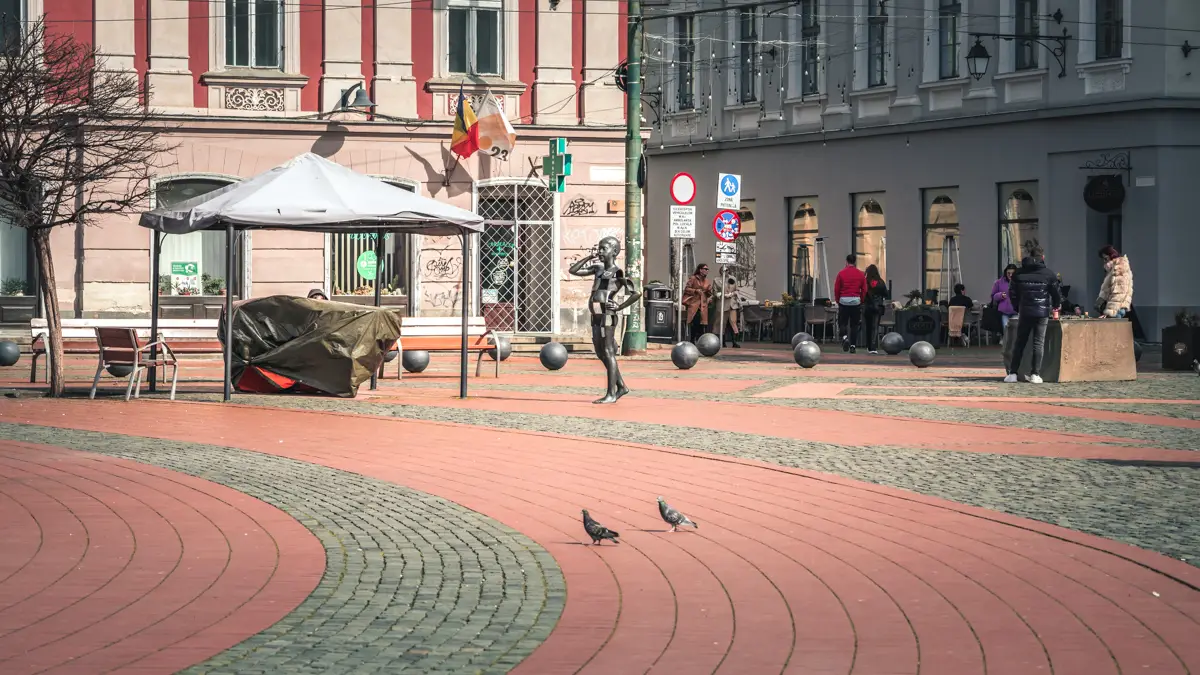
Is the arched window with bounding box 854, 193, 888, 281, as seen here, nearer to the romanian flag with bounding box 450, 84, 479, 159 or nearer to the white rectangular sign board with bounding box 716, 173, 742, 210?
the white rectangular sign board with bounding box 716, 173, 742, 210

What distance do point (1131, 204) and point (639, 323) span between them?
11344 millimetres

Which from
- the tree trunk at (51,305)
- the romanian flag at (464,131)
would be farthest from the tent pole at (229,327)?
the romanian flag at (464,131)

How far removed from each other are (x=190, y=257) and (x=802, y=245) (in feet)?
60.4

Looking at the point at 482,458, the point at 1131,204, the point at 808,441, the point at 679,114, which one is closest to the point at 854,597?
the point at 482,458

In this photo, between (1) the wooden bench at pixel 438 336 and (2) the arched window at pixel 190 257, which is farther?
(2) the arched window at pixel 190 257

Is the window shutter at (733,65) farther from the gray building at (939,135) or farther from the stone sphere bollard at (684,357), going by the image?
the stone sphere bollard at (684,357)

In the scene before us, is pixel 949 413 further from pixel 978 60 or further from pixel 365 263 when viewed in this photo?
pixel 978 60

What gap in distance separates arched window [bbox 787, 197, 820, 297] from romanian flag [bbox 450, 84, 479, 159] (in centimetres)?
1499

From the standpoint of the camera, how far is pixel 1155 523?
952cm

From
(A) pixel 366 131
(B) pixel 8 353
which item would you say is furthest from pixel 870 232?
(B) pixel 8 353

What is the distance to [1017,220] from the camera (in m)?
38.3

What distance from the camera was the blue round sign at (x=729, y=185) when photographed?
98.9ft

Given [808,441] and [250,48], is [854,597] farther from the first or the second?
[250,48]

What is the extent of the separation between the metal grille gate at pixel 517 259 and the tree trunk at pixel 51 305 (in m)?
13.9
